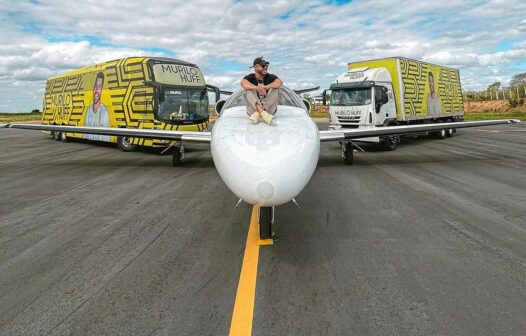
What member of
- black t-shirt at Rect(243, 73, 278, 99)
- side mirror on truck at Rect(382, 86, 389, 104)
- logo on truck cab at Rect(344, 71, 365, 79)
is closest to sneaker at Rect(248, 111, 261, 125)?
black t-shirt at Rect(243, 73, 278, 99)

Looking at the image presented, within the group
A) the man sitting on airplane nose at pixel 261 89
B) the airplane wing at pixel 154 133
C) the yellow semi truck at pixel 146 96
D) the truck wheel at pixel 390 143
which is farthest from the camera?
the truck wheel at pixel 390 143

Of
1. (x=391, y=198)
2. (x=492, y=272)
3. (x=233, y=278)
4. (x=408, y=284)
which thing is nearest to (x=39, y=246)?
(x=233, y=278)

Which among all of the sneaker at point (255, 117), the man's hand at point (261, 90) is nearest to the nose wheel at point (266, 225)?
the sneaker at point (255, 117)

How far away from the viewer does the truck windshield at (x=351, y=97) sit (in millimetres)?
14648

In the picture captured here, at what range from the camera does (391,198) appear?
684 centimetres

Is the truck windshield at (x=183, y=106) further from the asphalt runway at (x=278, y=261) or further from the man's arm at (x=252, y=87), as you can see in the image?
the man's arm at (x=252, y=87)

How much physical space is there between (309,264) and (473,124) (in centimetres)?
1015

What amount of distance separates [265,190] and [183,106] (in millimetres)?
11879

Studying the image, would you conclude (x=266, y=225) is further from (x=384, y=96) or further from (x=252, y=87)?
(x=384, y=96)

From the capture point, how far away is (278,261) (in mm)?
4020

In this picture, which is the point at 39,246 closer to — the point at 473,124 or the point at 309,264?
the point at 309,264

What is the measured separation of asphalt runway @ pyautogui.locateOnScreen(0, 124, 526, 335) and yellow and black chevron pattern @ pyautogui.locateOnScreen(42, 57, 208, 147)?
6.39 meters

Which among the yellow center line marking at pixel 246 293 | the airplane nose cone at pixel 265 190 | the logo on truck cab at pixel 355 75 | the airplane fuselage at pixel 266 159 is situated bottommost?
the yellow center line marking at pixel 246 293

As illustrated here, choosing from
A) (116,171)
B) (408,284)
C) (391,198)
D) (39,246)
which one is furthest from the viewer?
(116,171)
